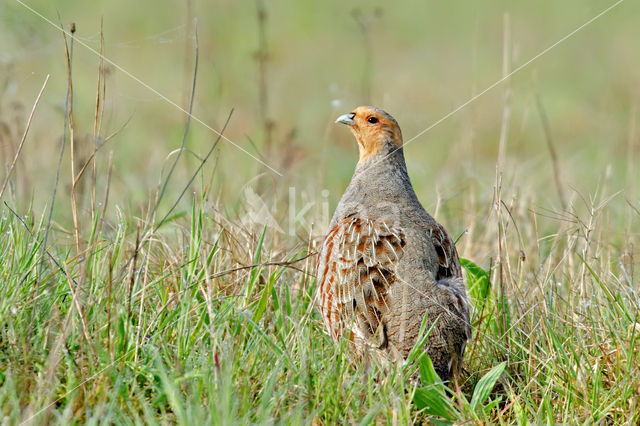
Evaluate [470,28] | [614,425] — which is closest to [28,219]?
[614,425]

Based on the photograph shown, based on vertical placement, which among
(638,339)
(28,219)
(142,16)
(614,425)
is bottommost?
(614,425)

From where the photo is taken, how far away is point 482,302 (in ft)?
12.5

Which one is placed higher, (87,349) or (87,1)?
(87,1)

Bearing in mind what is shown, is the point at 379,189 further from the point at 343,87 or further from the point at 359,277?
the point at 343,87

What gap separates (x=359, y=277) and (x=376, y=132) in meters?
1.18

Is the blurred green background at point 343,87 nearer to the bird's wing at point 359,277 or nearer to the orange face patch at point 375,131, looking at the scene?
the orange face patch at point 375,131

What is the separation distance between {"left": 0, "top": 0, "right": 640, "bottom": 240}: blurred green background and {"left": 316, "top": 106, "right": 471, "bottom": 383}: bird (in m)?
2.04

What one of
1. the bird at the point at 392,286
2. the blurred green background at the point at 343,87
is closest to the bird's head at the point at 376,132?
the bird at the point at 392,286

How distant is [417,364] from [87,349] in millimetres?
1231

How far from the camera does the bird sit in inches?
127

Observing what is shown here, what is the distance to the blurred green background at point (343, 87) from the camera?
748cm

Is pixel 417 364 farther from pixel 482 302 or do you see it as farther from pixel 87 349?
pixel 87 349

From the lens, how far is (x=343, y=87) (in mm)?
10156

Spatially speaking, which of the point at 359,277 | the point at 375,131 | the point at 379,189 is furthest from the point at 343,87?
the point at 359,277
